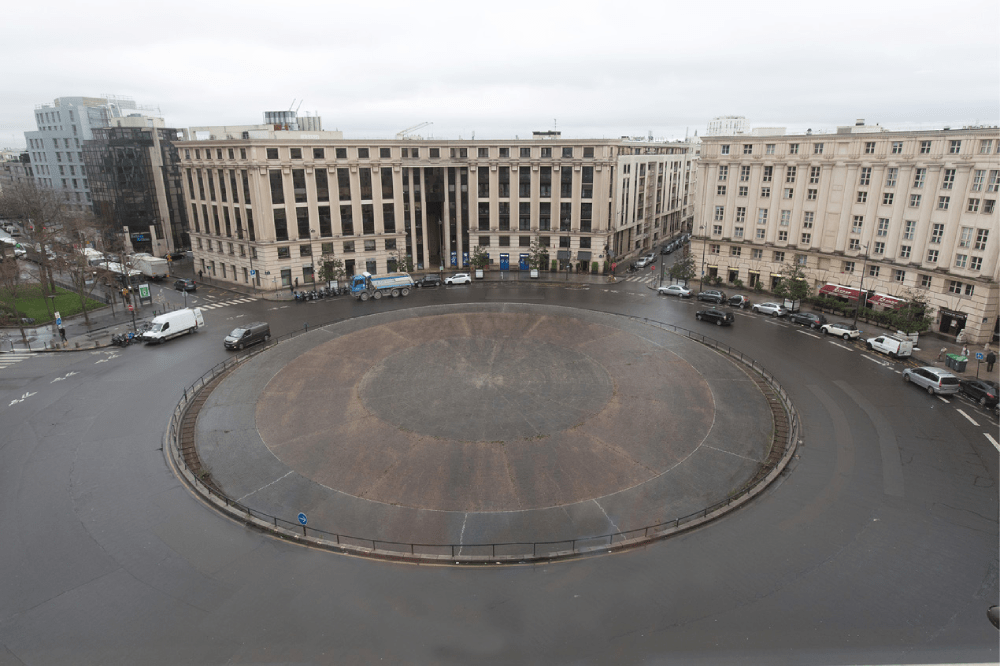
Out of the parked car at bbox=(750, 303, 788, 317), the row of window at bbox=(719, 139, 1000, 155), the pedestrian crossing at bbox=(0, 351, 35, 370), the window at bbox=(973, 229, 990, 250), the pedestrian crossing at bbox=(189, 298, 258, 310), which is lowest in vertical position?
the pedestrian crossing at bbox=(0, 351, 35, 370)

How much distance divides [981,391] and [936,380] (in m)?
2.66

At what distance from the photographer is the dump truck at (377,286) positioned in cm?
7088

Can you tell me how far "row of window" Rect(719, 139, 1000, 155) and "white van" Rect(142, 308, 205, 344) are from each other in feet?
222

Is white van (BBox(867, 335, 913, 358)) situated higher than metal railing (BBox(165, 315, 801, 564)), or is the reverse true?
white van (BBox(867, 335, 913, 358))

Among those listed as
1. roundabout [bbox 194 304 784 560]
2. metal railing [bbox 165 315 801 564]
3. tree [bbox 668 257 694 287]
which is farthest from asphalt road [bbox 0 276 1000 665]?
tree [bbox 668 257 694 287]

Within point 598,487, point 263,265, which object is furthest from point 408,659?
point 263,265

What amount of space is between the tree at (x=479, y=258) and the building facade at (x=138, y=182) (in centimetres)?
5850

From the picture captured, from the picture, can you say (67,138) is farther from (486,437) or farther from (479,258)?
(486,437)

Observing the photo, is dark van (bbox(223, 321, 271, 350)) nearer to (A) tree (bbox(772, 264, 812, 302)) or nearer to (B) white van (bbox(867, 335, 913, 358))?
(A) tree (bbox(772, 264, 812, 302))

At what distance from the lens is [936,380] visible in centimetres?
4103

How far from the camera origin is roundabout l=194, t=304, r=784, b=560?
27469mm

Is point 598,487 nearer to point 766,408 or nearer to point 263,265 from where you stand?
point 766,408

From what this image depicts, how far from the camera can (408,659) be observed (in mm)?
19469

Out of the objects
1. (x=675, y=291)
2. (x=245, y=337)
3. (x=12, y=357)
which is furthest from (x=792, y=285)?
(x=12, y=357)
